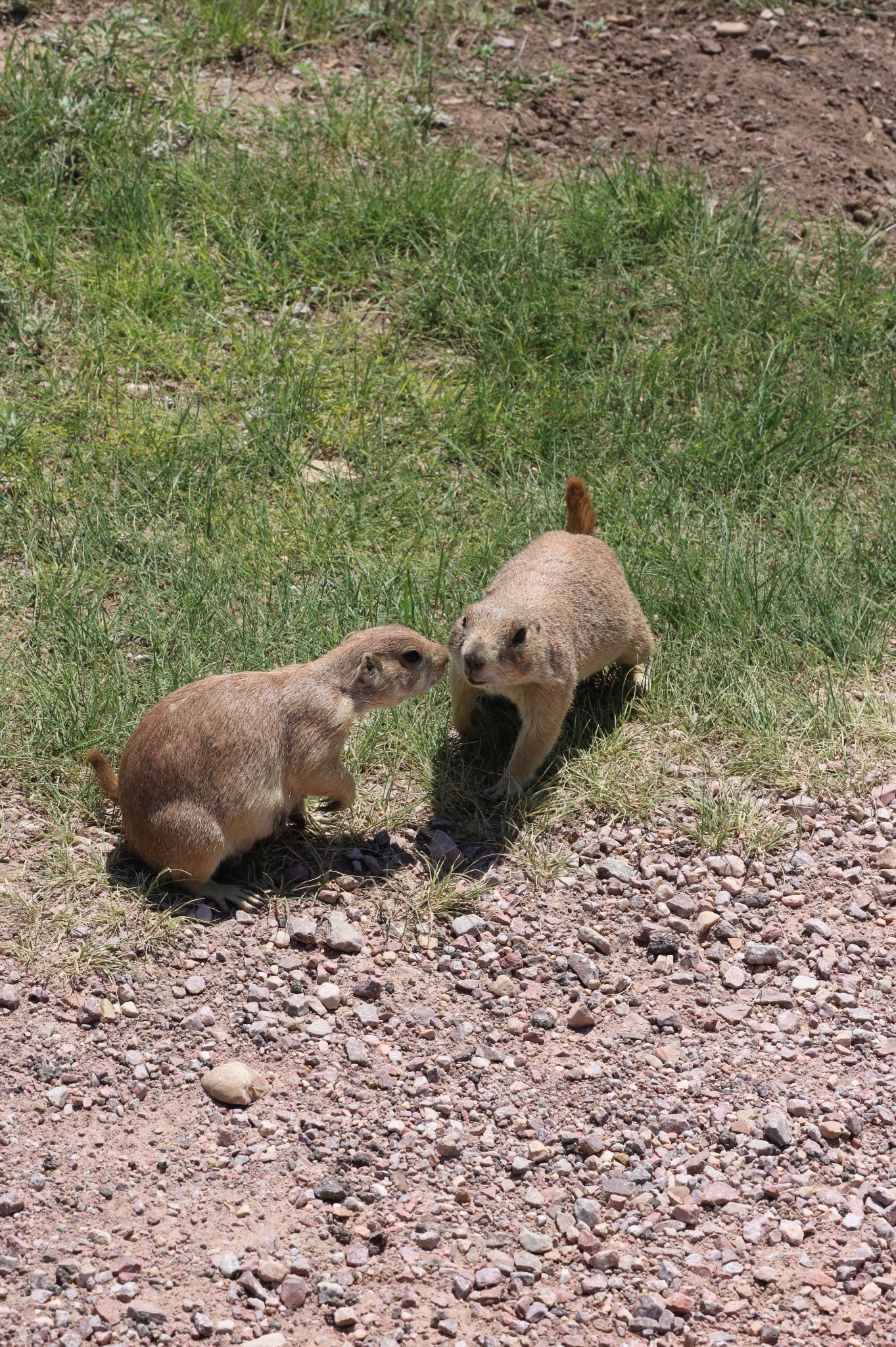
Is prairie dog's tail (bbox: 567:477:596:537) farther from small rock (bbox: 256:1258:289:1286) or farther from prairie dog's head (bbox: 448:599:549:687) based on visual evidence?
small rock (bbox: 256:1258:289:1286)

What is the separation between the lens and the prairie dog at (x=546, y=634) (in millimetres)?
4770

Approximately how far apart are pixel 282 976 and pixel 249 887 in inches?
16.7

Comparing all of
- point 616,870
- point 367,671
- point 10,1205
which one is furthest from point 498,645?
point 10,1205

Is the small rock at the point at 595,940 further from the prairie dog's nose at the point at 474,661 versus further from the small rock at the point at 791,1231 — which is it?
the small rock at the point at 791,1231

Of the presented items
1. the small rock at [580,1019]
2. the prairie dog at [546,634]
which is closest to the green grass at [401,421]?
the prairie dog at [546,634]

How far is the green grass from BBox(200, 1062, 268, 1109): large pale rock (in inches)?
46.2

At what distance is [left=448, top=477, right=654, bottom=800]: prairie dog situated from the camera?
477 cm

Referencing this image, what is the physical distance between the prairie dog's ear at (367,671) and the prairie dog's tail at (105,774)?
0.84 m

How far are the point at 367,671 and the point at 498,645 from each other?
44cm

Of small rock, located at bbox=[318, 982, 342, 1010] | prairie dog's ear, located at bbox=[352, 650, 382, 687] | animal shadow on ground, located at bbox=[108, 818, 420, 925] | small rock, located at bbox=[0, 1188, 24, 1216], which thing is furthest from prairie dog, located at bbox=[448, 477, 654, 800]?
small rock, located at bbox=[0, 1188, 24, 1216]

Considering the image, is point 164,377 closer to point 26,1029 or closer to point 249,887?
point 249,887

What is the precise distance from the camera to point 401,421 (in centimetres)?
671

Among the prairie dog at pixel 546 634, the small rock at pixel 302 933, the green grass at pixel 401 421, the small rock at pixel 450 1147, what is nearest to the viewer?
the small rock at pixel 450 1147

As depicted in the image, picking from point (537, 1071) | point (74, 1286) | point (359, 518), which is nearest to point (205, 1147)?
point (74, 1286)
